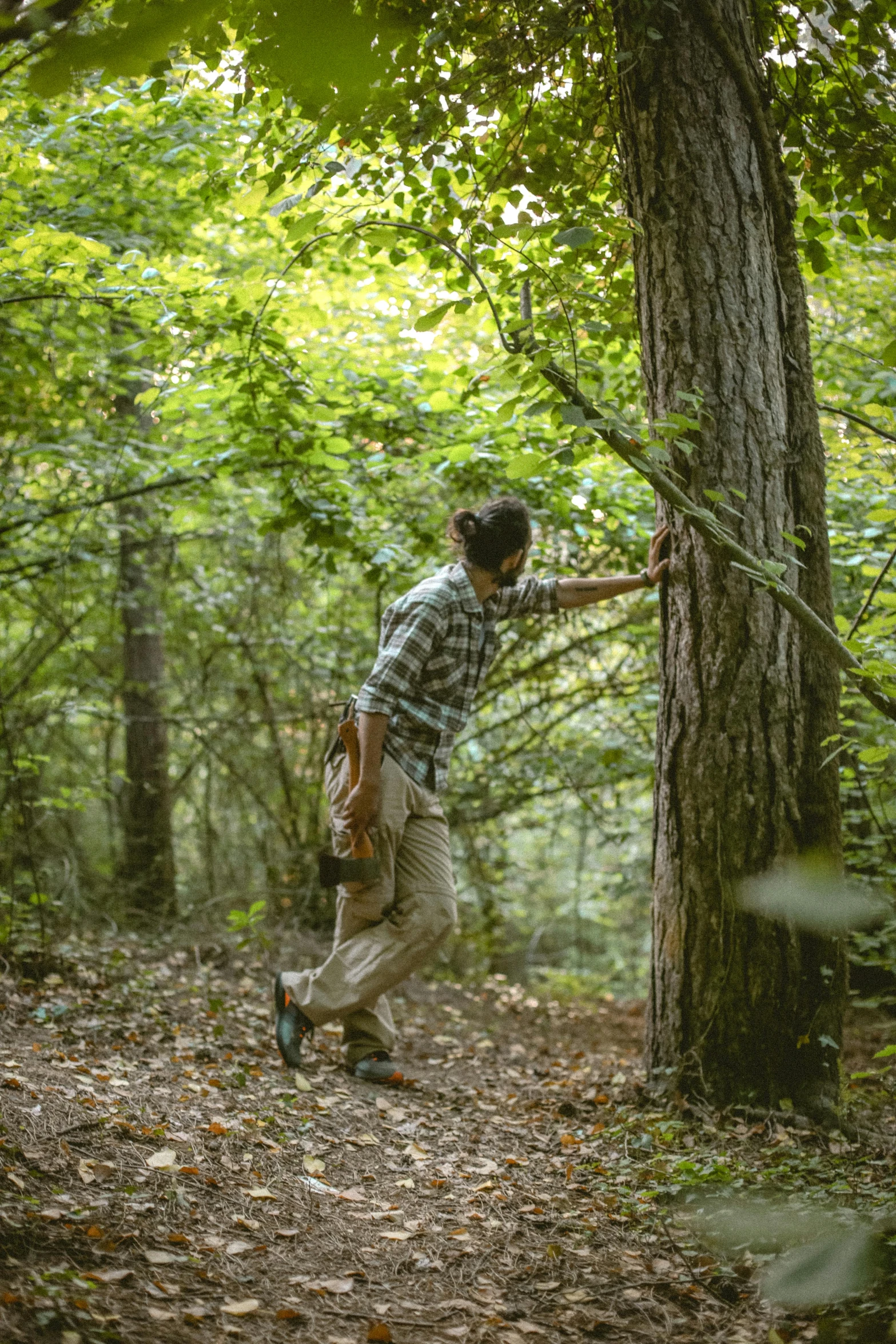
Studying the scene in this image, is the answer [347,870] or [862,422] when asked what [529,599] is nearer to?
[347,870]

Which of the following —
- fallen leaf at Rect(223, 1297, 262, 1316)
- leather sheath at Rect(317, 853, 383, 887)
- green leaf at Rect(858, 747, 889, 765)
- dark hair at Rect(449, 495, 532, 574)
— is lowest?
fallen leaf at Rect(223, 1297, 262, 1316)

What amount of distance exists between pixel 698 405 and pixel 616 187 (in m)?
1.11

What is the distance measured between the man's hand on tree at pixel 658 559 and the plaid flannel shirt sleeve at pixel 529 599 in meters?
0.66

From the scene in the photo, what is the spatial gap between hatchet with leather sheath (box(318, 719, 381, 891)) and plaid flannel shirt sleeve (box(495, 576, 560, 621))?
81 centimetres

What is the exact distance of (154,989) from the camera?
482cm

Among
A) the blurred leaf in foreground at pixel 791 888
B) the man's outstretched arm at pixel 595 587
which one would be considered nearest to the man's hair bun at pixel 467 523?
the man's outstretched arm at pixel 595 587

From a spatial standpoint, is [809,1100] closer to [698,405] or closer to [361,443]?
[698,405]

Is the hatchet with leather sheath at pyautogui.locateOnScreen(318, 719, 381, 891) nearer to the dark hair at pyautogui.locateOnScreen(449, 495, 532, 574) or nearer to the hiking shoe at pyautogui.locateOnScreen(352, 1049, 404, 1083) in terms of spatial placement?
the hiking shoe at pyautogui.locateOnScreen(352, 1049, 404, 1083)

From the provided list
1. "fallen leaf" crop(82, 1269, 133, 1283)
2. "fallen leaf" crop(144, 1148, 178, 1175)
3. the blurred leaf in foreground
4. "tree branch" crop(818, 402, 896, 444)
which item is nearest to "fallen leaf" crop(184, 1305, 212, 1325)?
"fallen leaf" crop(82, 1269, 133, 1283)

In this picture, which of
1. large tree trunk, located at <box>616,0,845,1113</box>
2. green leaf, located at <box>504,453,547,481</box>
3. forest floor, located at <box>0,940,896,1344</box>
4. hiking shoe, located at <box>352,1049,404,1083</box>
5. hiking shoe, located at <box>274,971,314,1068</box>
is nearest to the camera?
forest floor, located at <box>0,940,896,1344</box>

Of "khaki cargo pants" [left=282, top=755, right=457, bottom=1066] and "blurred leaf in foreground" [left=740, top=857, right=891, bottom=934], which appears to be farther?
"khaki cargo pants" [left=282, top=755, right=457, bottom=1066]

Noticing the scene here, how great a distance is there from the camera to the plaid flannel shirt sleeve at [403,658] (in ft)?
11.6

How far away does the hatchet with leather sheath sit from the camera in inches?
143

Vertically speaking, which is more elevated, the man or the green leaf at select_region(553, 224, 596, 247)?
the green leaf at select_region(553, 224, 596, 247)
